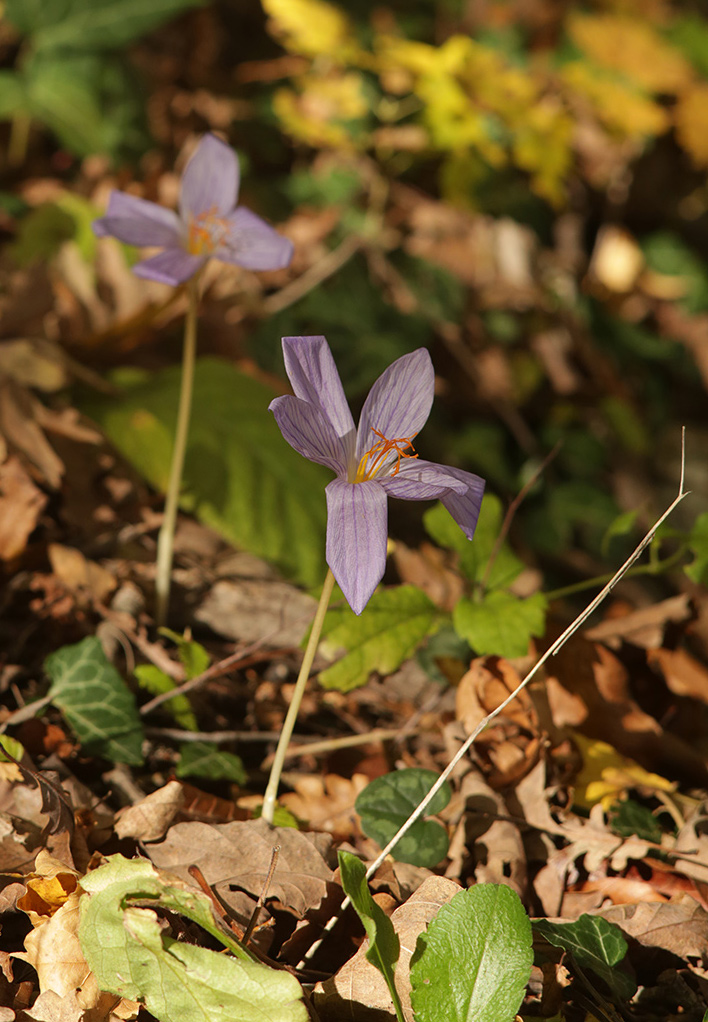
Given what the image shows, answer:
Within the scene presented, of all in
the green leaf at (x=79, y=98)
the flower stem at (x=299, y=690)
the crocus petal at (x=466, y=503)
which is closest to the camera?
the crocus petal at (x=466, y=503)

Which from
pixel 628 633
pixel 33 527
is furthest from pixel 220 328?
pixel 628 633

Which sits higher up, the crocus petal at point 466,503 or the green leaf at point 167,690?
the crocus petal at point 466,503

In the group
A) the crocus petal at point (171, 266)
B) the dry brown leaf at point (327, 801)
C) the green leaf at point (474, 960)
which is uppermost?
the crocus petal at point (171, 266)

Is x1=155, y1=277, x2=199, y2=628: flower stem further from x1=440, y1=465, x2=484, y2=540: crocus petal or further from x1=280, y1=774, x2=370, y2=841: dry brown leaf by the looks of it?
x1=440, y1=465, x2=484, y2=540: crocus petal

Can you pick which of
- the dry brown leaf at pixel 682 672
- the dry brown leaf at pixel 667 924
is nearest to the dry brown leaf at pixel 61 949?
the dry brown leaf at pixel 667 924

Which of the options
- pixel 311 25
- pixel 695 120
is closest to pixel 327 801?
pixel 311 25

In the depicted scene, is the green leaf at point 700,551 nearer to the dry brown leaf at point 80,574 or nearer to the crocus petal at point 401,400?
the crocus petal at point 401,400
